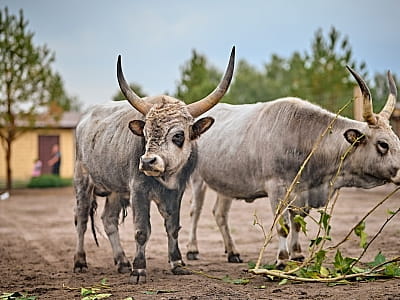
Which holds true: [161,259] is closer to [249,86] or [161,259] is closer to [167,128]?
[167,128]

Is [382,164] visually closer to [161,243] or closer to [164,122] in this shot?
[164,122]

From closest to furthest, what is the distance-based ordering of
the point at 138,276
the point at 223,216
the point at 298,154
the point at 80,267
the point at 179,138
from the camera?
the point at 179,138 → the point at 138,276 → the point at 298,154 → the point at 80,267 → the point at 223,216

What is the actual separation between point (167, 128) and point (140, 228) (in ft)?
4.17

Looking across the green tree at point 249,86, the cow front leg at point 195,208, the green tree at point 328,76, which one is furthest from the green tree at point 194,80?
the green tree at point 249,86

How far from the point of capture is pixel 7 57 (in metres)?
24.5

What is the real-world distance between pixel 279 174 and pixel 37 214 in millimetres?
10645

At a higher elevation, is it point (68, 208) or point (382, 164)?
point (382, 164)

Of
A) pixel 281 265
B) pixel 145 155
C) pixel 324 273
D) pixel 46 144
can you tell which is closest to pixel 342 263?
pixel 324 273

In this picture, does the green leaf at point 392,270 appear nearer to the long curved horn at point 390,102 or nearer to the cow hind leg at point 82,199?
the long curved horn at point 390,102

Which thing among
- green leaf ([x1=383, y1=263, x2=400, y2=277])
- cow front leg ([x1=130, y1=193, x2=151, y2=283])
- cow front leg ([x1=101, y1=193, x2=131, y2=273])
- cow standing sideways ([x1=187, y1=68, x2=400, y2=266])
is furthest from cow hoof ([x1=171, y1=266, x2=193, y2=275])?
green leaf ([x1=383, y1=263, x2=400, y2=277])

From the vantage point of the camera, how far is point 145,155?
6867 millimetres

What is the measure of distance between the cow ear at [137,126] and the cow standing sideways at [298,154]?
Answer: 1.78 m

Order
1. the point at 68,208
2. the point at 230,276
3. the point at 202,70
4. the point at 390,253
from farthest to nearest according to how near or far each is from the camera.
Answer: the point at 202,70, the point at 68,208, the point at 390,253, the point at 230,276

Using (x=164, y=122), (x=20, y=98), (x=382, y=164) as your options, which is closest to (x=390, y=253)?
(x=382, y=164)
